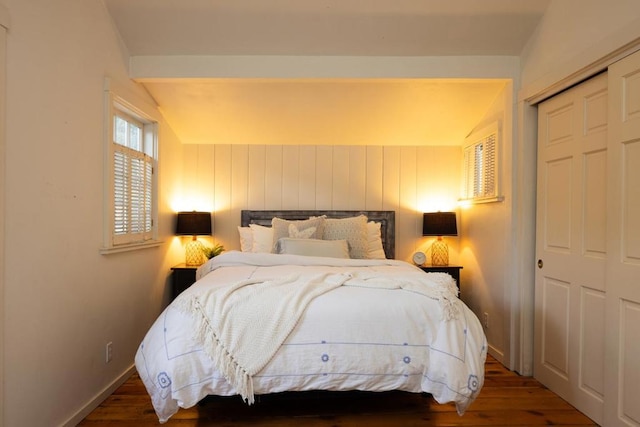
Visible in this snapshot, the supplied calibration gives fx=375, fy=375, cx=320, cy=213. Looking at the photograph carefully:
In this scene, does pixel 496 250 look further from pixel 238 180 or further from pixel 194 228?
pixel 194 228

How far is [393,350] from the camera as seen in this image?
6.44 feet

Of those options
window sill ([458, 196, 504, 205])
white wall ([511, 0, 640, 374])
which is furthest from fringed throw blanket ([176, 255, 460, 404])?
window sill ([458, 196, 504, 205])

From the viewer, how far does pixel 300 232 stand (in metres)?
3.57

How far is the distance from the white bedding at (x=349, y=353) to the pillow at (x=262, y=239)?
1.58 metres

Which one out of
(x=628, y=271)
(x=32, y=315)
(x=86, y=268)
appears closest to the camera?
(x=32, y=315)

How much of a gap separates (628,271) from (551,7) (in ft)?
6.11

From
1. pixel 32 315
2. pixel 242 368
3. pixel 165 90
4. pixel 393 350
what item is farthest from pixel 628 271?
pixel 165 90

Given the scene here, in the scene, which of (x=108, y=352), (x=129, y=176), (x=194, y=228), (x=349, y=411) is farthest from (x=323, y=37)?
(x=108, y=352)

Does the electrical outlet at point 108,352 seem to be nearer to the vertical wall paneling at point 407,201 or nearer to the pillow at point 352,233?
the pillow at point 352,233

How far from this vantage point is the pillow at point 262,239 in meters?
3.66

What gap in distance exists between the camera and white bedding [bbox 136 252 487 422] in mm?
1877

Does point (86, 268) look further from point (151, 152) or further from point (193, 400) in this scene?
point (151, 152)

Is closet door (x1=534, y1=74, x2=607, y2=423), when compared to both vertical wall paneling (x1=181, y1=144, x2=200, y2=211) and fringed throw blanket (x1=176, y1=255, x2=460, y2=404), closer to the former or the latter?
fringed throw blanket (x1=176, y1=255, x2=460, y2=404)

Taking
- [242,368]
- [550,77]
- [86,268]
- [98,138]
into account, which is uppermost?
[550,77]
